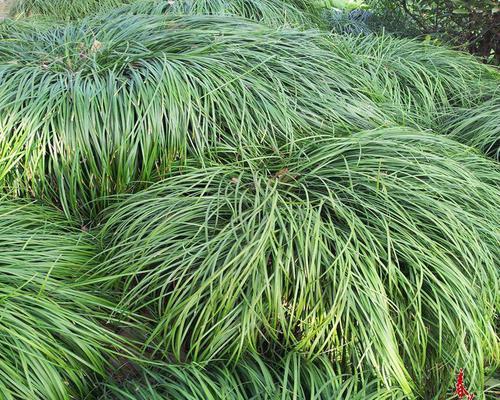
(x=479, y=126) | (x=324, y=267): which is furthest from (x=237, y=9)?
(x=324, y=267)

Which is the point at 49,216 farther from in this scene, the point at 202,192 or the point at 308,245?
the point at 308,245

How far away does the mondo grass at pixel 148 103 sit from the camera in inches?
109

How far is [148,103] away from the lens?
2840mm

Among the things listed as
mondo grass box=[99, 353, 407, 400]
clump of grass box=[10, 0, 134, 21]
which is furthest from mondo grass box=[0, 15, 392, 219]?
clump of grass box=[10, 0, 134, 21]

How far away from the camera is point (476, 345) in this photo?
2.17 meters

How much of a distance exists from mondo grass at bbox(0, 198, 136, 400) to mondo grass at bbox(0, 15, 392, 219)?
38cm

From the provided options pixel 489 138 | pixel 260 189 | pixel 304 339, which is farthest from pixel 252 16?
pixel 304 339

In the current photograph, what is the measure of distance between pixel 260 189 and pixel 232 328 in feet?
2.04

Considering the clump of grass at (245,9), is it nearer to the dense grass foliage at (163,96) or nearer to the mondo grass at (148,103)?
the dense grass foliage at (163,96)

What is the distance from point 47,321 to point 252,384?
0.72m

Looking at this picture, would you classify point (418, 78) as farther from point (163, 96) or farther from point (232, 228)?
point (232, 228)

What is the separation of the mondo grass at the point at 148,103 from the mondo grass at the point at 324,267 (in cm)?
30

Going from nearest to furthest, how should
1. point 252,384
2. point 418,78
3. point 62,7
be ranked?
point 252,384 → point 418,78 → point 62,7

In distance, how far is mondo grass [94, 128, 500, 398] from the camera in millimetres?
2102
